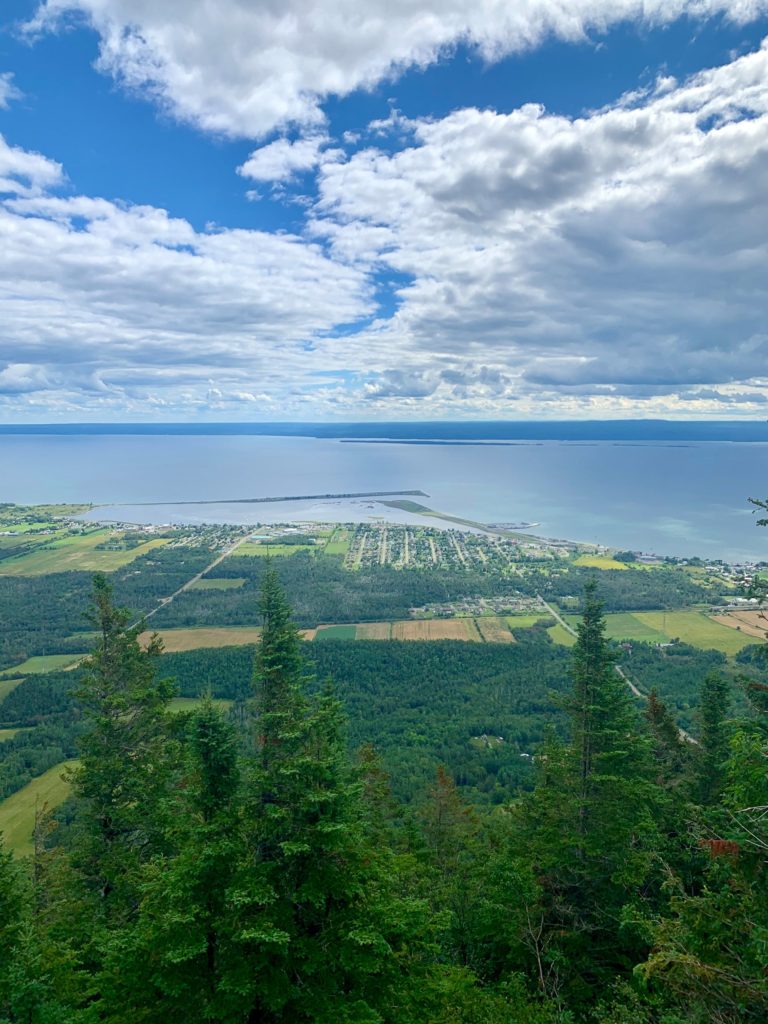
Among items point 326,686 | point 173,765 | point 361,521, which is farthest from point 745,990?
point 361,521

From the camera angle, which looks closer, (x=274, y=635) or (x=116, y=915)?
(x=274, y=635)

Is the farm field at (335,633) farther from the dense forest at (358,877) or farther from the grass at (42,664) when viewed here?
the dense forest at (358,877)

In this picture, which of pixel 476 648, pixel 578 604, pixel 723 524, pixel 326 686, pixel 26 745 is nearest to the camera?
pixel 326 686

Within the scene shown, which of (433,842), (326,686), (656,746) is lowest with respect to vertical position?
(433,842)

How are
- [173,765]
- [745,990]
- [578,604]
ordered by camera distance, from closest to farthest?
[745,990] < [173,765] < [578,604]

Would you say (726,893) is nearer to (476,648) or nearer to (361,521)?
(476,648)

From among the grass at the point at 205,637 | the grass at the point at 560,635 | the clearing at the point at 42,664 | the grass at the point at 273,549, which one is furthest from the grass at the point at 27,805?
the grass at the point at 273,549
